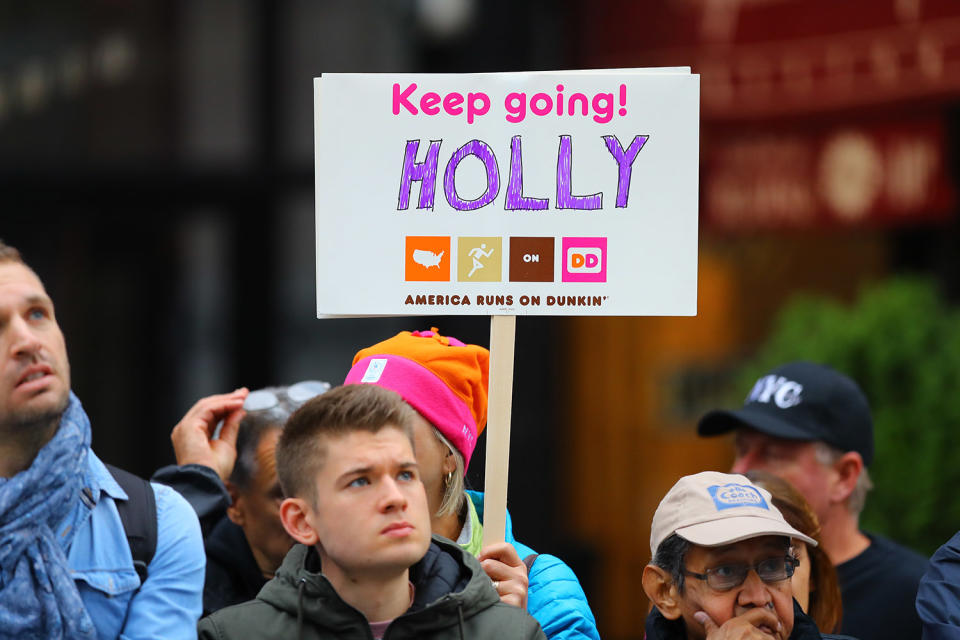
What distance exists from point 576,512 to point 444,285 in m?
5.26

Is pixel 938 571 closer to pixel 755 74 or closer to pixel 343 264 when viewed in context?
pixel 343 264

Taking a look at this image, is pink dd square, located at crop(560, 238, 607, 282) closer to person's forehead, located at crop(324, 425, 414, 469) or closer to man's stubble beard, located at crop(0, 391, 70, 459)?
person's forehead, located at crop(324, 425, 414, 469)

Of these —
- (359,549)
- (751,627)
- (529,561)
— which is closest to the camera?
(359,549)

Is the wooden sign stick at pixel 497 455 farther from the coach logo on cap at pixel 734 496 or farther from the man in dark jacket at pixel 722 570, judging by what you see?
the coach logo on cap at pixel 734 496

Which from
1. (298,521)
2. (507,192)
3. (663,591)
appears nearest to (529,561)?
(663,591)

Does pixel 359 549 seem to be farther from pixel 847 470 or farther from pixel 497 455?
pixel 847 470

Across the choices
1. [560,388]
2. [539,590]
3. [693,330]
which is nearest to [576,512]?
[560,388]

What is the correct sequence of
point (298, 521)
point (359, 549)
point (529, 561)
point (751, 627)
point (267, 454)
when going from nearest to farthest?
point (359, 549) < point (298, 521) < point (751, 627) < point (529, 561) < point (267, 454)

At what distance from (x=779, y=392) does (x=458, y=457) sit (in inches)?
59.2

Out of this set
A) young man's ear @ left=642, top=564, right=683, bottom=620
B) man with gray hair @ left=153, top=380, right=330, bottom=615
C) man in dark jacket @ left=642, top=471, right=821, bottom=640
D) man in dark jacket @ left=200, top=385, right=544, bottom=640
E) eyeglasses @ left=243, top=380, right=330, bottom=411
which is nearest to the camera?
man in dark jacket @ left=200, top=385, right=544, bottom=640

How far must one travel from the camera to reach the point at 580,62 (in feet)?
27.0

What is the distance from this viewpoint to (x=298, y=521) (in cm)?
295

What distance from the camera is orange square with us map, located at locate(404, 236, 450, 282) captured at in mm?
3447

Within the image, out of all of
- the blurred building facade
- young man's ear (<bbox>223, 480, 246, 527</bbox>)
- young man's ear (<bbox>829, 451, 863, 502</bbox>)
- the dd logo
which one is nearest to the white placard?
the dd logo
